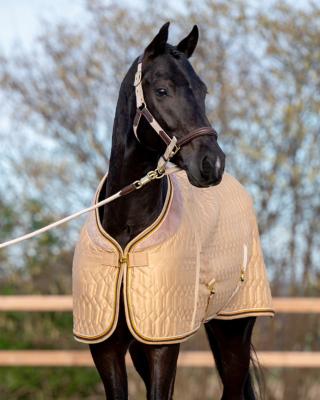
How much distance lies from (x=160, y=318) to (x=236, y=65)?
4539mm

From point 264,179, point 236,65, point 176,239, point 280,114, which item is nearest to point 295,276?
point 264,179

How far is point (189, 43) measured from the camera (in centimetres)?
359

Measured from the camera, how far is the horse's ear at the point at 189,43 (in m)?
3.57

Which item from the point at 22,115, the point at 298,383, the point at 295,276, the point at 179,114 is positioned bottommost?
the point at 298,383

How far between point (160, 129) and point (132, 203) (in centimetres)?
33

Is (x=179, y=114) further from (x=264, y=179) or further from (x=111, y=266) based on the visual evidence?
(x=264, y=179)

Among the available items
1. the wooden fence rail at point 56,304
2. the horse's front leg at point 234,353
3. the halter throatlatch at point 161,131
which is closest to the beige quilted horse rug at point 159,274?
the halter throatlatch at point 161,131

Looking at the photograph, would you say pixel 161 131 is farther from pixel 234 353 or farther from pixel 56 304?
pixel 56 304

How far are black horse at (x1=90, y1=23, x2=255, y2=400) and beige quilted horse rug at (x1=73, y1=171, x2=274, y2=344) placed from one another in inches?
2.0

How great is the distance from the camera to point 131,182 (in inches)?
138

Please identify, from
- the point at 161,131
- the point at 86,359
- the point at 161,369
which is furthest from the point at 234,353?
the point at 86,359

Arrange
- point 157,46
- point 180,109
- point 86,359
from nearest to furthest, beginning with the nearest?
point 180,109
point 157,46
point 86,359

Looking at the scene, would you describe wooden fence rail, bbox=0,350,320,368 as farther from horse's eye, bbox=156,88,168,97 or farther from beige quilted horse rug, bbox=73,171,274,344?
horse's eye, bbox=156,88,168,97

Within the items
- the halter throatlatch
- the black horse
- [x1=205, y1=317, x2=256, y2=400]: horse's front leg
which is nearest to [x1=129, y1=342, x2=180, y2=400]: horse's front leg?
the black horse
